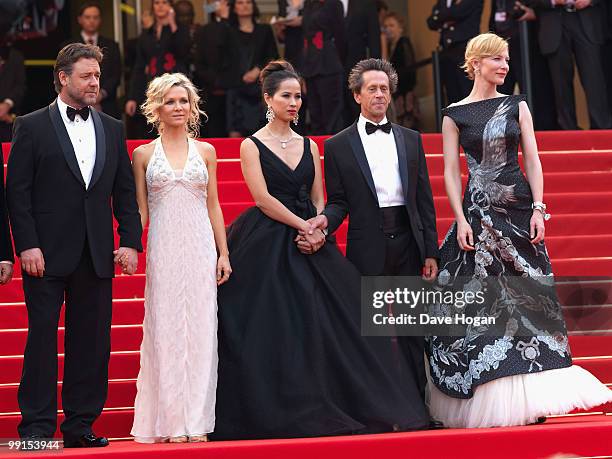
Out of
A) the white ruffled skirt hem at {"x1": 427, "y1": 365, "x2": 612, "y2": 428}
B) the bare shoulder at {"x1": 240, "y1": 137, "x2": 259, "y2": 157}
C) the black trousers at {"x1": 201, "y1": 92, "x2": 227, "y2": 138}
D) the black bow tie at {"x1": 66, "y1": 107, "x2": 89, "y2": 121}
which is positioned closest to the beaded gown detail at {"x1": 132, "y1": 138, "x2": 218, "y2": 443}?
the bare shoulder at {"x1": 240, "y1": 137, "x2": 259, "y2": 157}

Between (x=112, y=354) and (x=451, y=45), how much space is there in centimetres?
494

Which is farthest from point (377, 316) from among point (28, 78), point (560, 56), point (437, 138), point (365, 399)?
point (28, 78)

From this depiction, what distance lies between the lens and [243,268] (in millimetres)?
6008

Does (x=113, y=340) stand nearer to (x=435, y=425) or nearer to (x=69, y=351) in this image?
(x=69, y=351)

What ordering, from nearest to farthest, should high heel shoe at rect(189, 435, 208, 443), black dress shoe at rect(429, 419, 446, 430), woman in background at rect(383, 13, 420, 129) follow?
1. high heel shoe at rect(189, 435, 208, 443)
2. black dress shoe at rect(429, 419, 446, 430)
3. woman in background at rect(383, 13, 420, 129)

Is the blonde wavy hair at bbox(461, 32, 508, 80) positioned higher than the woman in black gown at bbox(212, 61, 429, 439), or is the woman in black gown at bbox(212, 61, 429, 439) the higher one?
the blonde wavy hair at bbox(461, 32, 508, 80)

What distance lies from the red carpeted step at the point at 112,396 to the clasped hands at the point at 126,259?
105 cm

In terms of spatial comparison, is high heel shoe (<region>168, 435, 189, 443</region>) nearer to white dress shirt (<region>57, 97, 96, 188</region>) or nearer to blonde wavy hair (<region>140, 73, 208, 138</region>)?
white dress shirt (<region>57, 97, 96, 188</region>)

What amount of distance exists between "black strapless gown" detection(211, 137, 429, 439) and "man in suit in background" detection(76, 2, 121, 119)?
5.03 metres

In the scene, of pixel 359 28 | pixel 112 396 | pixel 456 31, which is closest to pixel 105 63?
pixel 359 28

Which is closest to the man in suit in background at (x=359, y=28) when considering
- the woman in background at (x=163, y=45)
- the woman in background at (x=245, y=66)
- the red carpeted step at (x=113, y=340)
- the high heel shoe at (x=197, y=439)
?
the woman in background at (x=245, y=66)

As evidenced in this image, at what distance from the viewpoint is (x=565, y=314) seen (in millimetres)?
6578

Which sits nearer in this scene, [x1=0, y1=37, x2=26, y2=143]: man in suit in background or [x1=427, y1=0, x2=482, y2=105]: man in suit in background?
[x1=427, y1=0, x2=482, y2=105]: man in suit in background

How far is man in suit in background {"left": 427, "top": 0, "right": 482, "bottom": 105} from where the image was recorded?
1034cm
